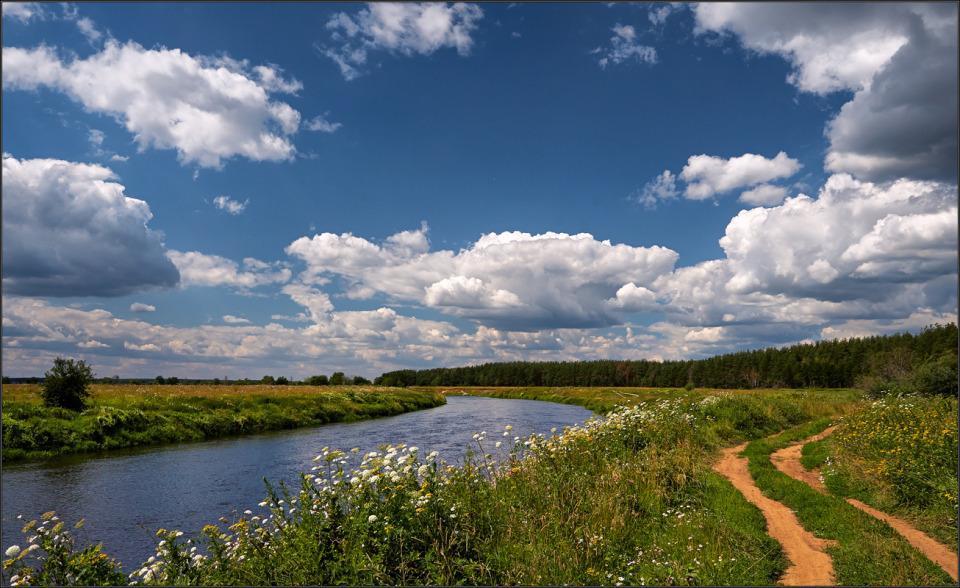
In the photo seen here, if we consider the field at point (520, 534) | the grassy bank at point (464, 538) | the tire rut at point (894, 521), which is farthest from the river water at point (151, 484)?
the tire rut at point (894, 521)

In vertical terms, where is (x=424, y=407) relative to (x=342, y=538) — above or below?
below

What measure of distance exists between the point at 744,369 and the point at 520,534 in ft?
404

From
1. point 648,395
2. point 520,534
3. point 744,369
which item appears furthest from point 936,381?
point 744,369

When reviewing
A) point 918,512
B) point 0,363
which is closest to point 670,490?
point 918,512

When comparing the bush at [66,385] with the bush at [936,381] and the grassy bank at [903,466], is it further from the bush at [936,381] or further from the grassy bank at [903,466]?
the bush at [936,381]

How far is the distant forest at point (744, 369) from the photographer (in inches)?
3277

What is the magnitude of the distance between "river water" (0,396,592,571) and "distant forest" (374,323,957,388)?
198ft

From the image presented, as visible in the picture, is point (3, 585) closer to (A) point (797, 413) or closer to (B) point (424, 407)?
(A) point (797, 413)

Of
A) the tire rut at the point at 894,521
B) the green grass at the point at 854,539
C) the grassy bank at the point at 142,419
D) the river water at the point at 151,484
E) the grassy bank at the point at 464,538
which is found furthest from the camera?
the grassy bank at the point at 142,419

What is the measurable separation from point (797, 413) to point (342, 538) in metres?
28.3

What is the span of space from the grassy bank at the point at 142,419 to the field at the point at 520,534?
675 inches

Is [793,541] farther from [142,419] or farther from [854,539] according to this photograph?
[142,419]

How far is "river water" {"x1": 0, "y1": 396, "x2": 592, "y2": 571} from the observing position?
44.5 feet

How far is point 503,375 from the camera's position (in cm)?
16425
